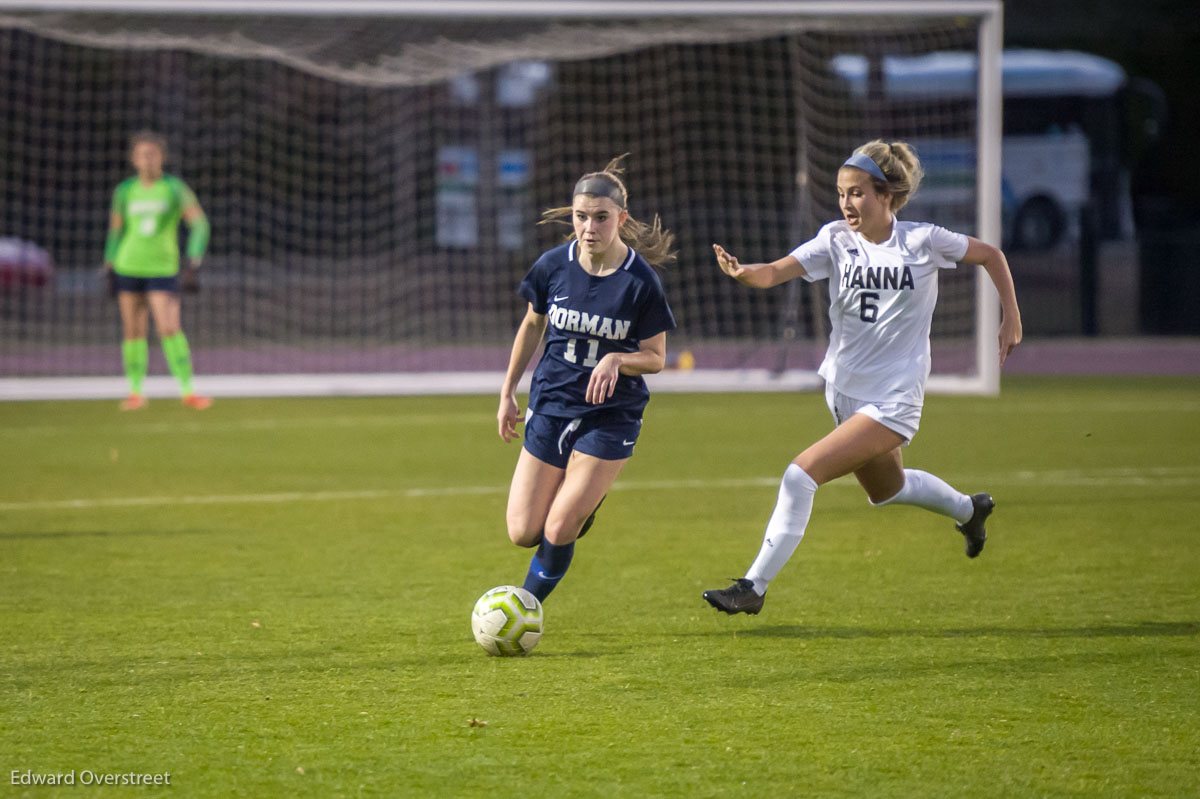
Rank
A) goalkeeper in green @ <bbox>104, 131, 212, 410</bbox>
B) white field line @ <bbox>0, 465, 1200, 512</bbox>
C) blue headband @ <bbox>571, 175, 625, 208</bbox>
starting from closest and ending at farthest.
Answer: blue headband @ <bbox>571, 175, 625, 208</bbox> < white field line @ <bbox>0, 465, 1200, 512</bbox> < goalkeeper in green @ <bbox>104, 131, 212, 410</bbox>

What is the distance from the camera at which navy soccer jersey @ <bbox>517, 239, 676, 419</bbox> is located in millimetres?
5457

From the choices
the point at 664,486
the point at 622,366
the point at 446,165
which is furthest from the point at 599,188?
the point at 446,165

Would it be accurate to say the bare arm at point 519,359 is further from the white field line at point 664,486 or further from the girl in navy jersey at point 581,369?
the white field line at point 664,486

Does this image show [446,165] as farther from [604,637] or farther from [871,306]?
[604,637]

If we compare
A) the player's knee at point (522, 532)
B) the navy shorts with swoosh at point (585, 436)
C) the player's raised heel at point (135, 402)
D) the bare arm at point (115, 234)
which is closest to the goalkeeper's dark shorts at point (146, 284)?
the bare arm at point (115, 234)

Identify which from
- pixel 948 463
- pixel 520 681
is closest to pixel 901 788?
pixel 520 681

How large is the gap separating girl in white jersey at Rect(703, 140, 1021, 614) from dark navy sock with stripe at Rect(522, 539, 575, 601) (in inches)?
26.8

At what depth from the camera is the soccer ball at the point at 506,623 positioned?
5156 millimetres

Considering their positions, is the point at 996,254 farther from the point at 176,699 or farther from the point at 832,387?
the point at 176,699

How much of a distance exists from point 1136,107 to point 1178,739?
2331 centimetres

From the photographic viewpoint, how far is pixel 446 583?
6.55 meters

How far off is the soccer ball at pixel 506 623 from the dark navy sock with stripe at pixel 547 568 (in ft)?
0.70

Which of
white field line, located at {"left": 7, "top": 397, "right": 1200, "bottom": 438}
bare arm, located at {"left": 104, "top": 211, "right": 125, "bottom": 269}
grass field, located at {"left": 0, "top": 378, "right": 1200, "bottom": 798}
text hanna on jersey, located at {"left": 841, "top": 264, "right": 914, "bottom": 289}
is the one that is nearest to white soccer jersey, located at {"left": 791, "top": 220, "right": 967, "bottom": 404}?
text hanna on jersey, located at {"left": 841, "top": 264, "right": 914, "bottom": 289}

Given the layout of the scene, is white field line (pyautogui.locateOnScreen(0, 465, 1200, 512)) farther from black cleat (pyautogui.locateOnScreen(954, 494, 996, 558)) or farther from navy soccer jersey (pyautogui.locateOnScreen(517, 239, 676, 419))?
navy soccer jersey (pyautogui.locateOnScreen(517, 239, 676, 419))
